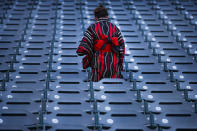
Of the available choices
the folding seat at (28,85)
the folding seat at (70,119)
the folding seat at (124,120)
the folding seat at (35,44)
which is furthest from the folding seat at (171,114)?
the folding seat at (35,44)

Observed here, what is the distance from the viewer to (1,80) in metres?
3.90

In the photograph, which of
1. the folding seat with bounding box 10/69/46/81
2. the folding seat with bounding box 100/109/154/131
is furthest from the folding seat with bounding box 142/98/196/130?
the folding seat with bounding box 10/69/46/81

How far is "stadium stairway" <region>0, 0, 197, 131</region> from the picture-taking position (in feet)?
10.2

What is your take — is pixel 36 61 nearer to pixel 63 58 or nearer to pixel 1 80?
pixel 63 58

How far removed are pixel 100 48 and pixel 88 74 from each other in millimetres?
593

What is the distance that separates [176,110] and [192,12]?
166 inches

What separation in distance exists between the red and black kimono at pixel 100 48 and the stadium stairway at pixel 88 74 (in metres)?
0.21

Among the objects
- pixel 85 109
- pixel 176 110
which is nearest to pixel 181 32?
pixel 176 110

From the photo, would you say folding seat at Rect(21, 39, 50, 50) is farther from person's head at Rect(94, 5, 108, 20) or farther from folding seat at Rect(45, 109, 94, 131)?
folding seat at Rect(45, 109, 94, 131)

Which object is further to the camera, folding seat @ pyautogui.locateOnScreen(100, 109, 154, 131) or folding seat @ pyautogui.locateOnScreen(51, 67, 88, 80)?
folding seat @ pyautogui.locateOnScreen(51, 67, 88, 80)

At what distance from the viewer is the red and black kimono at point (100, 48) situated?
3.57 metres

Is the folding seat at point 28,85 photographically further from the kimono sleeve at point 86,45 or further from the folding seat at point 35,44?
the folding seat at point 35,44

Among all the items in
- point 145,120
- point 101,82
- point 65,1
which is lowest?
point 145,120

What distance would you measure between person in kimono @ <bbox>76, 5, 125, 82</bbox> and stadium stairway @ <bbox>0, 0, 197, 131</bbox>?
0.74 ft
